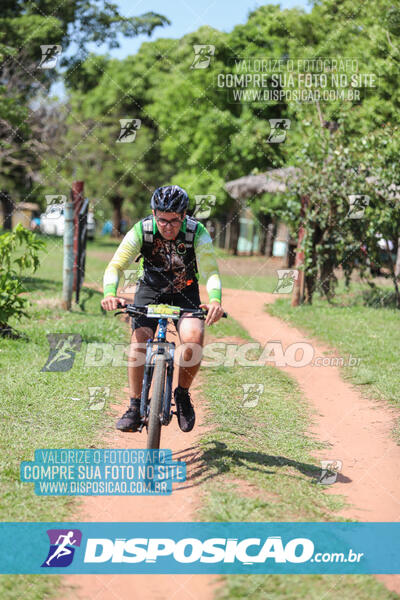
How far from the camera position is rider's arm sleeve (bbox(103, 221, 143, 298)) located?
5.04 m

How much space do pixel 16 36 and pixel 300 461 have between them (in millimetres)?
25564

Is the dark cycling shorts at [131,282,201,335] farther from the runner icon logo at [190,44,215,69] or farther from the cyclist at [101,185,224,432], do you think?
the runner icon logo at [190,44,215,69]

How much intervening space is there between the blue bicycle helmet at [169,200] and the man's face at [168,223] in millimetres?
55

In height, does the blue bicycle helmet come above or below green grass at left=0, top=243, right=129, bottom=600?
above

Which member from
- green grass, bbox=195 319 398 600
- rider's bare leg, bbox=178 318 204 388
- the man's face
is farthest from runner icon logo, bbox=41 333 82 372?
the man's face

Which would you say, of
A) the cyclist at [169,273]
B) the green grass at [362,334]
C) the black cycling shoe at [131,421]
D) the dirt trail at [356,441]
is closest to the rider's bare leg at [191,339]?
the cyclist at [169,273]

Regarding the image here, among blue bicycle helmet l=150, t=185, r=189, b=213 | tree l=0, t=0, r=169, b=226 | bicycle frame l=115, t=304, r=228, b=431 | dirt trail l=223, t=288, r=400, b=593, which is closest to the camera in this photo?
dirt trail l=223, t=288, r=400, b=593

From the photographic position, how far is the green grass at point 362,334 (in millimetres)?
8188

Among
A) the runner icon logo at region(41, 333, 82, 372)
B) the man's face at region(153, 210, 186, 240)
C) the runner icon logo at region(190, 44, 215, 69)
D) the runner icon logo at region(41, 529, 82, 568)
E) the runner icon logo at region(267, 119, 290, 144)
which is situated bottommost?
the runner icon logo at region(41, 529, 82, 568)

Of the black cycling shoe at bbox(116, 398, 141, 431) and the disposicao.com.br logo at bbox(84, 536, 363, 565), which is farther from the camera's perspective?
the black cycling shoe at bbox(116, 398, 141, 431)

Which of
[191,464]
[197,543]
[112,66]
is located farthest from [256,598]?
[112,66]

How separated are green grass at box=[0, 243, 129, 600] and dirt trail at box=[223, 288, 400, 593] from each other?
77.1 inches

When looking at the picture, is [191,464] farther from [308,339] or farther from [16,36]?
[16,36]

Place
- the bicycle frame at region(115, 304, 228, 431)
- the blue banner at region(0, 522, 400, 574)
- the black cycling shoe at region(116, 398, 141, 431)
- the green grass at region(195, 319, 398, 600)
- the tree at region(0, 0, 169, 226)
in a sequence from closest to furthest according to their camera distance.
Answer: the green grass at region(195, 319, 398, 600) < the blue banner at region(0, 522, 400, 574) < the bicycle frame at region(115, 304, 228, 431) < the black cycling shoe at region(116, 398, 141, 431) < the tree at region(0, 0, 169, 226)
